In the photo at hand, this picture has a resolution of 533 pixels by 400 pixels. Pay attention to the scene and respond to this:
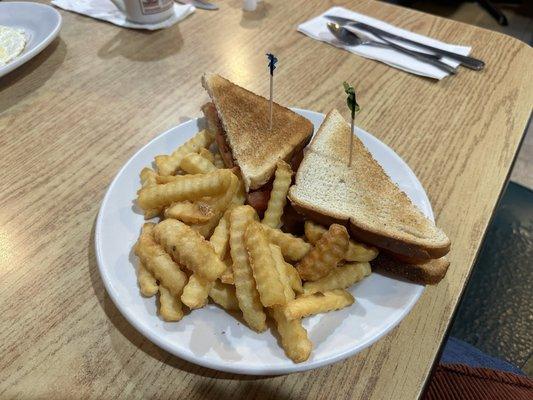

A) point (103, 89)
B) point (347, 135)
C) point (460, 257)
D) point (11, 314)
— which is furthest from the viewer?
point (103, 89)

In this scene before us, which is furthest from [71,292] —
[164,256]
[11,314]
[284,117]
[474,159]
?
[474,159]

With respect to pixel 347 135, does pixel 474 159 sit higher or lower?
lower

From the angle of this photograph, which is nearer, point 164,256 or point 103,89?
point 164,256

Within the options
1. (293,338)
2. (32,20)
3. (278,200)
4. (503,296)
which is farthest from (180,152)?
(503,296)

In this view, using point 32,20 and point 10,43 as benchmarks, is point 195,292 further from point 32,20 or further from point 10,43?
point 32,20

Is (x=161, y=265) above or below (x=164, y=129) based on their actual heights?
above

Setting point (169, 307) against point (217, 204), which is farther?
point (217, 204)

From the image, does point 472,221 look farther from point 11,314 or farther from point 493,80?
point 11,314
